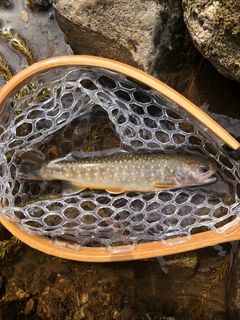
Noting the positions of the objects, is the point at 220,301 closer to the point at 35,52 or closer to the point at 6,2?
the point at 35,52

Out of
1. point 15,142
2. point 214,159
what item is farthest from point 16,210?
point 214,159

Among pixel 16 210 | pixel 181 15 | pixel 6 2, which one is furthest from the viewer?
pixel 6 2

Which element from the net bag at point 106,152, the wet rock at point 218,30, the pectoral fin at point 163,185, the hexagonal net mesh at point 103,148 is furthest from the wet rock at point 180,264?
the wet rock at point 218,30

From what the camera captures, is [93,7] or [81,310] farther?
[81,310]

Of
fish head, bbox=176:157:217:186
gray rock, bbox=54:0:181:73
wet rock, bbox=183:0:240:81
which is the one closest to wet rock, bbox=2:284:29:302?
fish head, bbox=176:157:217:186

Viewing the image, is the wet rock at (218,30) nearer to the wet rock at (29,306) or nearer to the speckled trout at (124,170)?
the speckled trout at (124,170)

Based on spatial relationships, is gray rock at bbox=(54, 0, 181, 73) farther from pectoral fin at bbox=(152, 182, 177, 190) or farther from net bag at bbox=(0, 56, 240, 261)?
pectoral fin at bbox=(152, 182, 177, 190)
